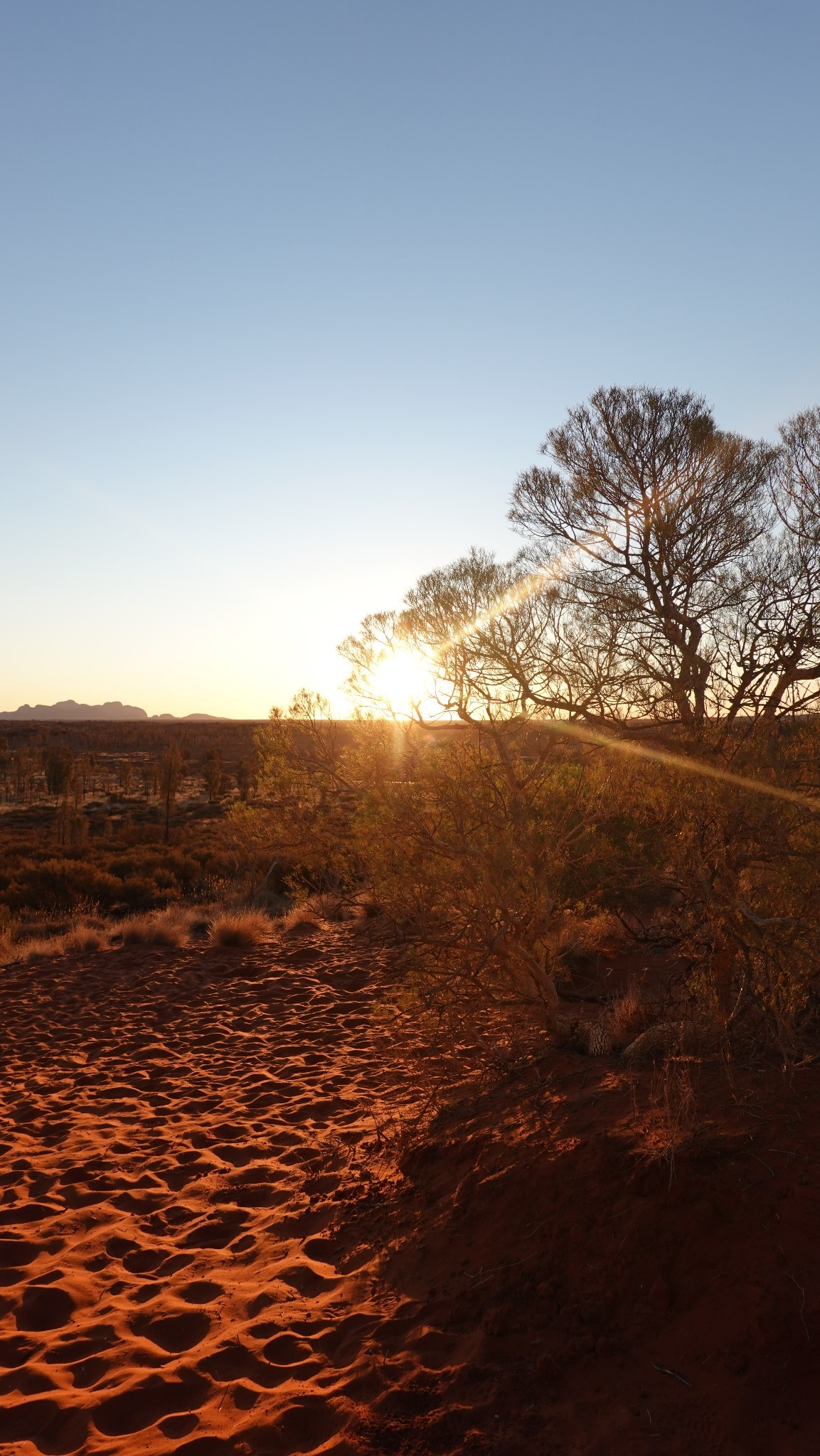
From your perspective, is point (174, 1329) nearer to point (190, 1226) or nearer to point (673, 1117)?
point (190, 1226)

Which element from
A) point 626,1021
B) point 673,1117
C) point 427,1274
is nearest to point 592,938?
point 626,1021

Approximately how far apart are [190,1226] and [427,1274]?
1674 millimetres

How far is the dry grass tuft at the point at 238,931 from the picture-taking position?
40.4 feet

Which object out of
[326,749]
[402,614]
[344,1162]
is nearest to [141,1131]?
[344,1162]

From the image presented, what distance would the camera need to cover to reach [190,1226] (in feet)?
→ 16.1

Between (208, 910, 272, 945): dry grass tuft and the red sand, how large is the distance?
18.6 ft

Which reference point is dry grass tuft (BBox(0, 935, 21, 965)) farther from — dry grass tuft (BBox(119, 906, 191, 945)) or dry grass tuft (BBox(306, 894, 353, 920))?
dry grass tuft (BBox(306, 894, 353, 920))

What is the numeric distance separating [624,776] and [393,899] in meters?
1.95

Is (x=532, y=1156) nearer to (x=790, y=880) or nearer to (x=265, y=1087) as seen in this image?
(x=790, y=880)

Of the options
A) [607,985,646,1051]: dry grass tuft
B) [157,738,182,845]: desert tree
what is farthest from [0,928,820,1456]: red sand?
[157,738,182,845]: desert tree

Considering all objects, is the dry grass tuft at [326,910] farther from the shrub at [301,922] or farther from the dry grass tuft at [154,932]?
the dry grass tuft at [154,932]

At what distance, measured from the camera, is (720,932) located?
4.89 meters

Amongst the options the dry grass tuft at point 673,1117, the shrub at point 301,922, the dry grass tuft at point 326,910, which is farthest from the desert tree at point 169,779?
the dry grass tuft at point 673,1117

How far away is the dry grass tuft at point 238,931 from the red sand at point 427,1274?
5673 mm
